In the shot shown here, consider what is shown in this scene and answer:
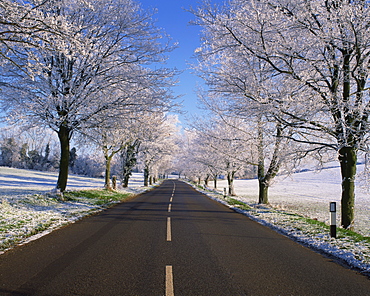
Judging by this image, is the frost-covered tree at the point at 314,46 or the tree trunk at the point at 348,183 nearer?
the frost-covered tree at the point at 314,46

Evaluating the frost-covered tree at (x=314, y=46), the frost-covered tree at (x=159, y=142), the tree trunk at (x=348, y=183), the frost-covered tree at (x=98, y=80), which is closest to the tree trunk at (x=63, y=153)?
the frost-covered tree at (x=98, y=80)

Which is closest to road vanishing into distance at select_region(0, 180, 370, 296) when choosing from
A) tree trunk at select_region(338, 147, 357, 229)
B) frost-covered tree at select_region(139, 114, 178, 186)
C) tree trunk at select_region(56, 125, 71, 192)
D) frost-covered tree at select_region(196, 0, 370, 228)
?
tree trunk at select_region(338, 147, 357, 229)

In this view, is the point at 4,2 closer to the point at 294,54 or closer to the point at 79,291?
the point at 79,291

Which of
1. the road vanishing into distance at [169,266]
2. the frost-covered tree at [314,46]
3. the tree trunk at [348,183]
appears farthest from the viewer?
the tree trunk at [348,183]

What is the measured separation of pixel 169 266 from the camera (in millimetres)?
4660

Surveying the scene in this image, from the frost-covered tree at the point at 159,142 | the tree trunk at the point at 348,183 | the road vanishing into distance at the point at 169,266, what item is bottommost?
the road vanishing into distance at the point at 169,266

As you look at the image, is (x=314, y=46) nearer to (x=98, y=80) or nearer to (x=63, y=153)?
(x=98, y=80)

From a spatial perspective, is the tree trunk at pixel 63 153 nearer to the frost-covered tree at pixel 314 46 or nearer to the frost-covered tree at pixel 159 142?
the frost-covered tree at pixel 314 46

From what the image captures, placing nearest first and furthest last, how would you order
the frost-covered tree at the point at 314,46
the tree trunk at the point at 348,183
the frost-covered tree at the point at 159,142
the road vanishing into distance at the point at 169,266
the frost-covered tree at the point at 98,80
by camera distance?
the road vanishing into distance at the point at 169,266 → the frost-covered tree at the point at 314,46 → the tree trunk at the point at 348,183 → the frost-covered tree at the point at 98,80 → the frost-covered tree at the point at 159,142

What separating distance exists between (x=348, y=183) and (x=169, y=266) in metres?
7.32

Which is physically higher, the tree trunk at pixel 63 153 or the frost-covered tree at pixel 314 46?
the frost-covered tree at pixel 314 46

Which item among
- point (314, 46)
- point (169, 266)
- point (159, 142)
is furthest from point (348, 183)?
point (159, 142)

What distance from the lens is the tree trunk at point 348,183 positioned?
28.7ft

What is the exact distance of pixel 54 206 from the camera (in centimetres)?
1147
